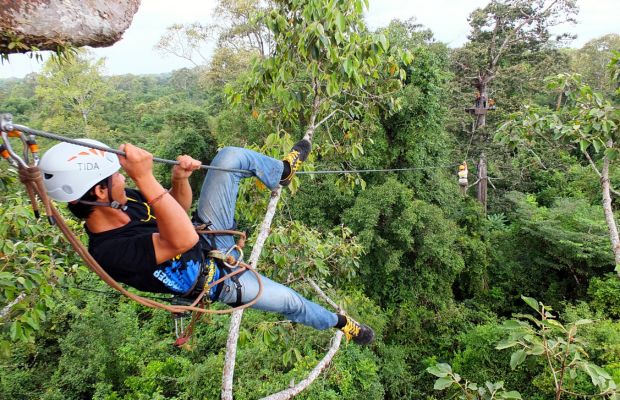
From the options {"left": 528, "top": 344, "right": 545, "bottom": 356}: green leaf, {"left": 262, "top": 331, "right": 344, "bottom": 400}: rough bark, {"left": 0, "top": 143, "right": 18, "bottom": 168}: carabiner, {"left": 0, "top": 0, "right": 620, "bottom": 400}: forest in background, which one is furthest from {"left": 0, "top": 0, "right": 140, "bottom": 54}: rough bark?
{"left": 528, "top": 344, "right": 545, "bottom": 356}: green leaf

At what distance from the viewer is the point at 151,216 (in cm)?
190

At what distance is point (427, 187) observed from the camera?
9.92 meters

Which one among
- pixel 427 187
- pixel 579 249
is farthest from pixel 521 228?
pixel 427 187

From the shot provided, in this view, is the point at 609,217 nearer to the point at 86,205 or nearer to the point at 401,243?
the point at 86,205

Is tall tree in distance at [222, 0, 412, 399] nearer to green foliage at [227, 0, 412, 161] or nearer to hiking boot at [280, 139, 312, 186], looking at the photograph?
green foliage at [227, 0, 412, 161]

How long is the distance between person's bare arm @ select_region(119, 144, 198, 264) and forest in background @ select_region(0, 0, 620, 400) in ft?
3.97

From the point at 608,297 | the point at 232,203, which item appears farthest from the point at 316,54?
the point at 608,297

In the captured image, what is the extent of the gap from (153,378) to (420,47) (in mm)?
8562

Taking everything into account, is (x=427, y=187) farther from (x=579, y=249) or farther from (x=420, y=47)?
(x=579, y=249)

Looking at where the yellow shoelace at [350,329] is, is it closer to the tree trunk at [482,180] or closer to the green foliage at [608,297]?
the green foliage at [608,297]

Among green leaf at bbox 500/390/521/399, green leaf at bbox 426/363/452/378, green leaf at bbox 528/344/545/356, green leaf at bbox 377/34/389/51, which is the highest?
green leaf at bbox 377/34/389/51

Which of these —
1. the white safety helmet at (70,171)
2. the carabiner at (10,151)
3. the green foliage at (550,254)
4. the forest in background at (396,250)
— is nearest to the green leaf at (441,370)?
the forest in background at (396,250)

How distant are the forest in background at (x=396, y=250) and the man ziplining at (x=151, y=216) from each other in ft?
2.88

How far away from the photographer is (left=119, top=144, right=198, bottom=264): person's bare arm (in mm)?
1398
